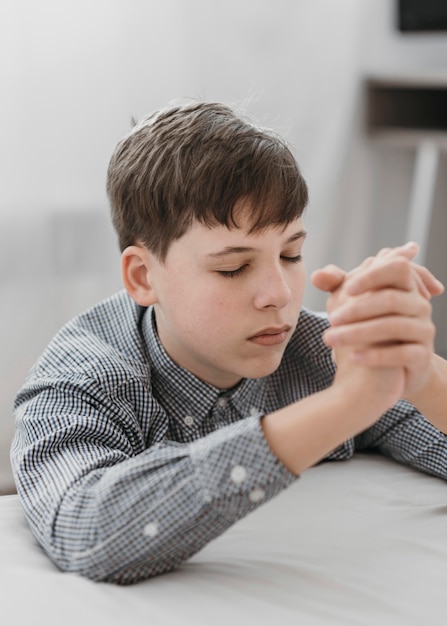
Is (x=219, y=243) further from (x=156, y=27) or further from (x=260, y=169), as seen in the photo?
(x=156, y=27)

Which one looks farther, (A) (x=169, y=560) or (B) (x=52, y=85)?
(B) (x=52, y=85)

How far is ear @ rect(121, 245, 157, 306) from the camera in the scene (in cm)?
123

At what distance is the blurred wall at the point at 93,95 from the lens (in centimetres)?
177

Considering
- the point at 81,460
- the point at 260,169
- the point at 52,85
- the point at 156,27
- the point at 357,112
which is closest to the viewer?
the point at 81,460

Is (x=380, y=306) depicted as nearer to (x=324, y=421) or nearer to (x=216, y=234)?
(x=324, y=421)

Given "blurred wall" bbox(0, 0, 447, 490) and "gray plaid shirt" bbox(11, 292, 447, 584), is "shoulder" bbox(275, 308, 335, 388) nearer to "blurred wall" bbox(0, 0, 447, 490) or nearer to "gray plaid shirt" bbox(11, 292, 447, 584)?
"gray plaid shirt" bbox(11, 292, 447, 584)

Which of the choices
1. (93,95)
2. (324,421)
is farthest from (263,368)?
(93,95)

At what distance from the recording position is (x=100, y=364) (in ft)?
3.82

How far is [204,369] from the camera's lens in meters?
1.24

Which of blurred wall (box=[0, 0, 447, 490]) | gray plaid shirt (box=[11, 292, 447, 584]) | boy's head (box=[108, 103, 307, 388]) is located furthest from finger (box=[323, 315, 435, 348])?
blurred wall (box=[0, 0, 447, 490])

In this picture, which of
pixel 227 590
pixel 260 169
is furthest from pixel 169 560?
pixel 260 169

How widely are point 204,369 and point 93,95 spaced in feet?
2.80

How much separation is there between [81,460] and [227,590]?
8.5 inches

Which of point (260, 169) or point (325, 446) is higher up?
point (260, 169)
